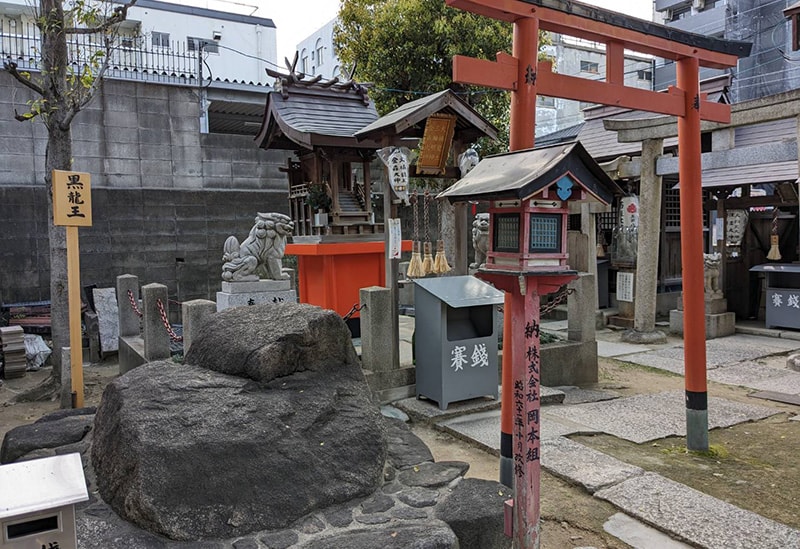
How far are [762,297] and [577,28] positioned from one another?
11.6 meters

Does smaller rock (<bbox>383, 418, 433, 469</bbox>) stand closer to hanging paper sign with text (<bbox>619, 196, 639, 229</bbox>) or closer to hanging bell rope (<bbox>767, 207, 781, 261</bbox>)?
hanging paper sign with text (<bbox>619, 196, 639, 229</bbox>)

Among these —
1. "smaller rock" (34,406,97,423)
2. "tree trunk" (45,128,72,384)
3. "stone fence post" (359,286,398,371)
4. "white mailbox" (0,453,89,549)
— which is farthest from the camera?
"tree trunk" (45,128,72,384)

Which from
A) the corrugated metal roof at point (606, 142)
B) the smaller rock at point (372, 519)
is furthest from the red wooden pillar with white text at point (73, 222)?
the corrugated metal roof at point (606, 142)

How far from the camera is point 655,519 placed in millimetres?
4199

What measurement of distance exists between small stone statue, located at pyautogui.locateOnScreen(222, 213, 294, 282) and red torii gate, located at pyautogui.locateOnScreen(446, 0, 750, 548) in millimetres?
5108

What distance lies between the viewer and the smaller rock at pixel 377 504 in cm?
380

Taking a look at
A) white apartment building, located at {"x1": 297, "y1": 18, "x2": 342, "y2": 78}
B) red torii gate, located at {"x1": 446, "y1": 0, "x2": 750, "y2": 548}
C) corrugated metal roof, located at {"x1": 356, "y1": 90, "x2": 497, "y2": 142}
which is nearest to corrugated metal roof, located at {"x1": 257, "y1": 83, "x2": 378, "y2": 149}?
corrugated metal roof, located at {"x1": 356, "y1": 90, "x2": 497, "y2": 142}

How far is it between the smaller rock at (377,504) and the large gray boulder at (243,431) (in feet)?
0.27

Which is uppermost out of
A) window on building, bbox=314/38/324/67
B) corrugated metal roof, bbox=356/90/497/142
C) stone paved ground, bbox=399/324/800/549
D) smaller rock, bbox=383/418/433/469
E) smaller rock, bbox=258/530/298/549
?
window on building, bbox=314/38/324/67

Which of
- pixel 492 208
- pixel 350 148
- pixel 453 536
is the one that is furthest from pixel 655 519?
pixel 350 148

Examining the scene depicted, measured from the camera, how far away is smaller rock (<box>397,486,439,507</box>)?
3891mm

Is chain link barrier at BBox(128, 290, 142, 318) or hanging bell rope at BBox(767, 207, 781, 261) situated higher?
hanging bell rope at BBox(767, 207, 781, 261)

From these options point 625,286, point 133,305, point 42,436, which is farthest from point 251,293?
point 625,286

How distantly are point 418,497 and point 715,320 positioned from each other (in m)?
10.5
